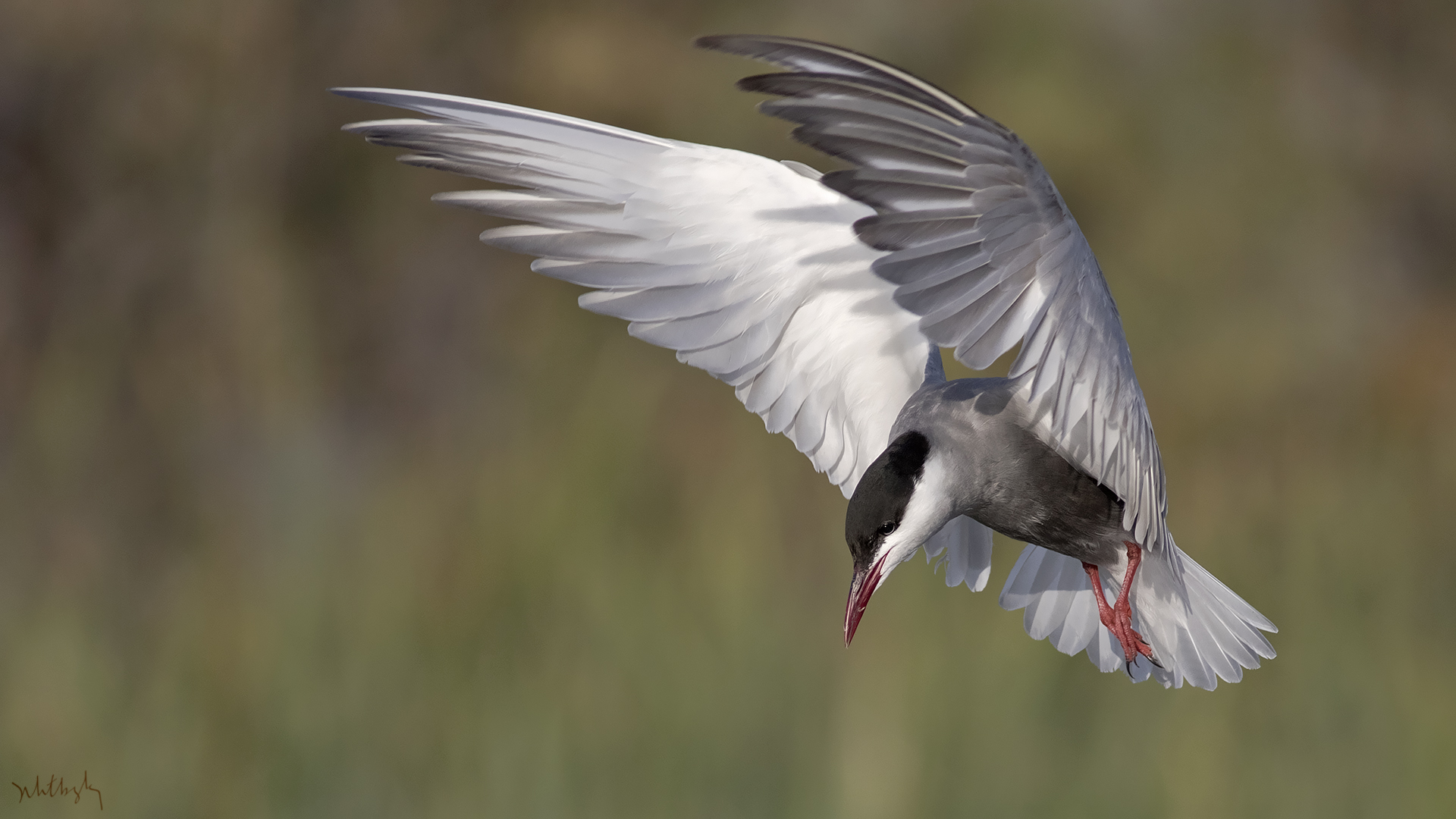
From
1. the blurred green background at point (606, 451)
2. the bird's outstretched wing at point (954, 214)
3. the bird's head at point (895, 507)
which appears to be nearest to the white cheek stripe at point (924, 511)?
the bird's head at point (895, 507)

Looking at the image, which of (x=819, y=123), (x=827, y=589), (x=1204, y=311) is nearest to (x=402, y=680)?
(x=827, y=589)

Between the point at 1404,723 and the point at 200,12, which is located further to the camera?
the point at 200,12

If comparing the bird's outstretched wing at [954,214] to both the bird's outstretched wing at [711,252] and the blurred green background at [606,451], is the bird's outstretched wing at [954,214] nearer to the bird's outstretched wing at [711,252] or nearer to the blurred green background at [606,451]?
the bird's outstretched wing at [711,252]

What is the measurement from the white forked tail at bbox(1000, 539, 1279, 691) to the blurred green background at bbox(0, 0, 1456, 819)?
86 centimetres

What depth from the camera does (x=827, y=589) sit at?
2766mm

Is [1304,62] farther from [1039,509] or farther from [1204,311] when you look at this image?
[1039,509]

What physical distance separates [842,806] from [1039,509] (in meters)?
1.39

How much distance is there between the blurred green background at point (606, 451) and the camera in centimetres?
248

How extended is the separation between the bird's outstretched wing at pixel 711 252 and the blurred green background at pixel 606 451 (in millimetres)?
1104

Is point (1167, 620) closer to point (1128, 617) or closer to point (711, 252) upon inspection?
point (1128, 617)

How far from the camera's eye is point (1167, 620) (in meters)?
1.69

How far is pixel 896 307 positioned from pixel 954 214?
→ 0.55m
